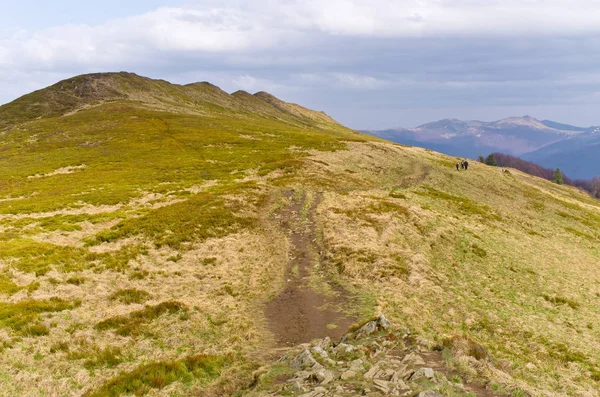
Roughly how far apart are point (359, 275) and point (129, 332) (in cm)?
1837

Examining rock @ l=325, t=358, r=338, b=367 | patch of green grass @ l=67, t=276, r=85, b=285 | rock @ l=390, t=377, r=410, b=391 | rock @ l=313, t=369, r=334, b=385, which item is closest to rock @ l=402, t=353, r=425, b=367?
rock @ l=390, t=377, r=410, b=391

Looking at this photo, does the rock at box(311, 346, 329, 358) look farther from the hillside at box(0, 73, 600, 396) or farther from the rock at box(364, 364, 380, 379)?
the rock at box(364, 364, 380, 379)

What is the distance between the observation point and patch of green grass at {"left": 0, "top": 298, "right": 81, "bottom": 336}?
20.9 m

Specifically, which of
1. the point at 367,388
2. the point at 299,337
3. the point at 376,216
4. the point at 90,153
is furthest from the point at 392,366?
the point at 90,153

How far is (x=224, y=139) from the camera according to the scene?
114875 millimetres

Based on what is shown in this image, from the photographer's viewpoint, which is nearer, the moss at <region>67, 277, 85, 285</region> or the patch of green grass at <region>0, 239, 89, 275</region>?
the moss at <region>67, 277, 85, 285</region>

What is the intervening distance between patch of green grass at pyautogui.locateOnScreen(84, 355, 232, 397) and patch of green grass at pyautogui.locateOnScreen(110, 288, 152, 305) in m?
9.08

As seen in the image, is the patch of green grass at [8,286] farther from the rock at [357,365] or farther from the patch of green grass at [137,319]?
the rock at [357,365]

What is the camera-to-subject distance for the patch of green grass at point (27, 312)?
20906mm

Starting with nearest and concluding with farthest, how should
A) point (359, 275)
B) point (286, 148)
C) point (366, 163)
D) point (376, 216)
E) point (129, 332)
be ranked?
point (129, 332), point (359, 275), point (376, 216), point (366, 163), point (286, 148)

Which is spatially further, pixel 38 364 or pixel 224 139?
pixel 224 139

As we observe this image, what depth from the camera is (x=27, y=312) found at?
2277cm

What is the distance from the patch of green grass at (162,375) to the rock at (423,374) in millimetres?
9580

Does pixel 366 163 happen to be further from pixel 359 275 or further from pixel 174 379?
pixel 174 379
